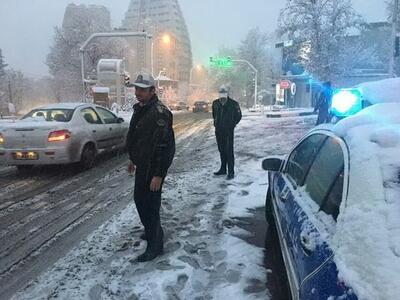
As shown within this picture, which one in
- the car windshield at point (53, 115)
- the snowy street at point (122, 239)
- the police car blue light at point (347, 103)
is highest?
the police car blue light at point (347, 103)

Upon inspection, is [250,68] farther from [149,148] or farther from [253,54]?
[149,148]

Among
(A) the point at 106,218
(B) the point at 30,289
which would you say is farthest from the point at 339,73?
(B) the point at 30,289

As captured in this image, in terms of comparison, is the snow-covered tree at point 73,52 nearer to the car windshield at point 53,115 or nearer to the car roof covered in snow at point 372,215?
the car windshield at point 53,115

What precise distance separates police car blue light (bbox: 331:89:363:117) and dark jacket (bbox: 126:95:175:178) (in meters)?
1.64

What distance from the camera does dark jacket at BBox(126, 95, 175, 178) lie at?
13.9 feet

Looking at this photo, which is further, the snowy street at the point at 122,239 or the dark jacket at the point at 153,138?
the dark jacket at the point at 153,138

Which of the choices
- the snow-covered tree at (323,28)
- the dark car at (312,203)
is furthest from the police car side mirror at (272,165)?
the snow-covered tree at (323,28)

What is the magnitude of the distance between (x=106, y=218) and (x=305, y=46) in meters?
27.7

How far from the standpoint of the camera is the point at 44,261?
4.53 m

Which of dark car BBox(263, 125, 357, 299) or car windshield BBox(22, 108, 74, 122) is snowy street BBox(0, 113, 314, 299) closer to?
dark car BBox(263, 125, 357, 299)

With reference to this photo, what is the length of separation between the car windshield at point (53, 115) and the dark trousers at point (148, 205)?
17.5 ft

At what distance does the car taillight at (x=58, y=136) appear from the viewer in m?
8.69

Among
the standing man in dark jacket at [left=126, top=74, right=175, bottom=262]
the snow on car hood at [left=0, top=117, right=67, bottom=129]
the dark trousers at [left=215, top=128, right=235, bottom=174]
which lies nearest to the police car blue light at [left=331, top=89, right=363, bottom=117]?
the standing man in dark jacket at [left=126, top=74, right=175, bottom=262]

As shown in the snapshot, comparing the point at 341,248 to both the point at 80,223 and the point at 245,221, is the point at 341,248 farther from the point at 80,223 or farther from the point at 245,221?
the point at 80,223
